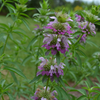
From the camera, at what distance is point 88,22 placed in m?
1.35

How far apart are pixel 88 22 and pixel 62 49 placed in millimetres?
503

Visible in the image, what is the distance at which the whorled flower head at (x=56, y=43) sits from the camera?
1.03 meters

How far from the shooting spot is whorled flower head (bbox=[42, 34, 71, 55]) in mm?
1026

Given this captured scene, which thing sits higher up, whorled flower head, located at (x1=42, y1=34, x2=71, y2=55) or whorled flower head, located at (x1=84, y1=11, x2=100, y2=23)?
whorled flower head, located at (x1=84, y1=11, x2=100, y2=23)

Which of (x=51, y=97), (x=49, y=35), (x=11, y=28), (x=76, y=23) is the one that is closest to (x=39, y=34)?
(x=11, y=28)

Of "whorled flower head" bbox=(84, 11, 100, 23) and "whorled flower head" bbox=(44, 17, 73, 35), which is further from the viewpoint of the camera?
"whorled flower head" bbox=(84, 11, 100, 23)

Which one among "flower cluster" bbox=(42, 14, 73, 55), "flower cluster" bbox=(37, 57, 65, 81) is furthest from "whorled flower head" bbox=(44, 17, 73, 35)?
"flower cluster" bbox=(37, 57, 65, 81)

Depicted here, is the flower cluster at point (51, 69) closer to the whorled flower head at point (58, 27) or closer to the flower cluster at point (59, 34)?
the flower cluster at point (59, 34)

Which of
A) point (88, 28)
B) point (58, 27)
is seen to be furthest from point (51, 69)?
point (88, 28)

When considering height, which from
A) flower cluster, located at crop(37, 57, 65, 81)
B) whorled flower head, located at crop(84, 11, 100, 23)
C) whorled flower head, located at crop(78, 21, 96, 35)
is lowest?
flower cluster, located at crop(37, 57, 65, 81)

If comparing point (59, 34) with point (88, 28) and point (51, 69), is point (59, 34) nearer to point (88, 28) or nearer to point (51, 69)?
point (51, 69)

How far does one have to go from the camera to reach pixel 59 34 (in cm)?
105

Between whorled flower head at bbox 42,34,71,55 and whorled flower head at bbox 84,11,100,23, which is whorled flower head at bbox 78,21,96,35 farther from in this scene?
whorled flower head at bbox 42,34,71,55

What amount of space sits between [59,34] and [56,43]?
0.07m
